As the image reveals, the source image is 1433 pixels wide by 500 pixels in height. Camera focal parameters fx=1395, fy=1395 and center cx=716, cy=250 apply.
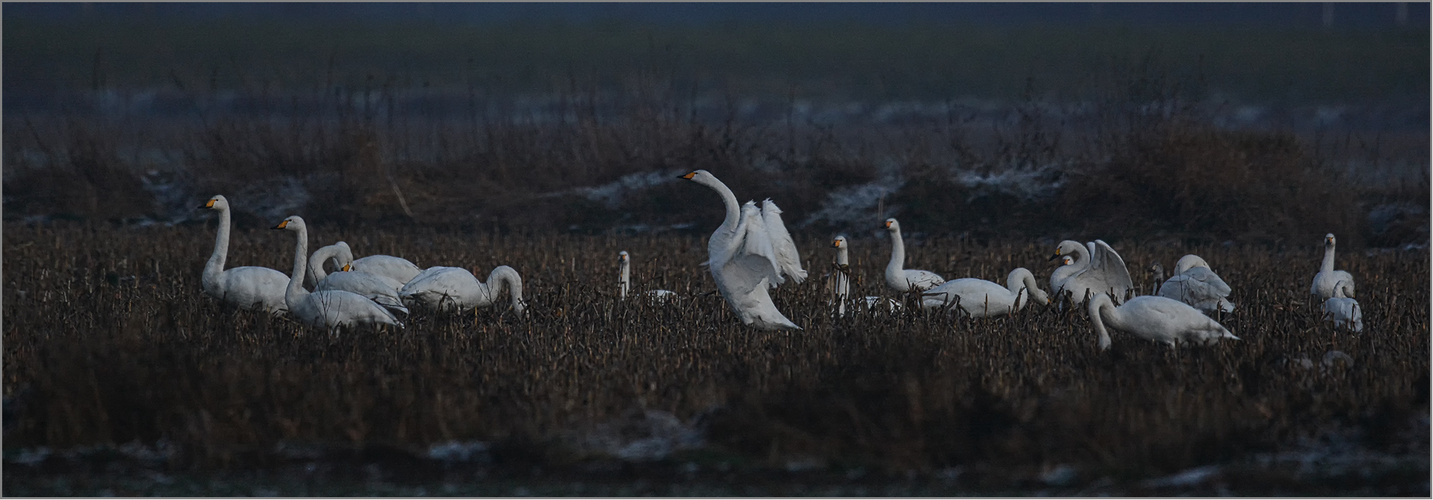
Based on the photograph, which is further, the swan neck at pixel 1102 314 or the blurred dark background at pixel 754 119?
the blurred dark background at pixel 754 119

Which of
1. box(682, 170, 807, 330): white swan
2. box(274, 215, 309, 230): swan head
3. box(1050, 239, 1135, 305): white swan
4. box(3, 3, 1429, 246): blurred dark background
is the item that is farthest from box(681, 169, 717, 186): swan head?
box(3, 3, 1429, 246): blurred dark background

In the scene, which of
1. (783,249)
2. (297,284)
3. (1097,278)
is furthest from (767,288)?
(297,284)

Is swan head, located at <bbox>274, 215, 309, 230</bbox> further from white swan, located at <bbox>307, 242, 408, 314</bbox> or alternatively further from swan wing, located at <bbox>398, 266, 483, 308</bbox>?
swan wing, located at <bbox>398, 266, 483, 308</bbox>

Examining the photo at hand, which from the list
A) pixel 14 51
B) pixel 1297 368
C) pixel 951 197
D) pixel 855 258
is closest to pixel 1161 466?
pixel 1297 368

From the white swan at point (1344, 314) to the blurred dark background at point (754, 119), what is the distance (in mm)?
7959

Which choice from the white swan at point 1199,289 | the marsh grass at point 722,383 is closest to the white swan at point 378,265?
the marsh grass at point 722,383

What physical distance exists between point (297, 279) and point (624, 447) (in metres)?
3.27

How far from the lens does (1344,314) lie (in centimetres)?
791

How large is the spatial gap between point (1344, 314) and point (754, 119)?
25936 mm

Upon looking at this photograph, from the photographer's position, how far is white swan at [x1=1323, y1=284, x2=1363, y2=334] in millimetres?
7811

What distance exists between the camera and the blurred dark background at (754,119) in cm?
1697

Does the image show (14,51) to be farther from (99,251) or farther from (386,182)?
(99,251)

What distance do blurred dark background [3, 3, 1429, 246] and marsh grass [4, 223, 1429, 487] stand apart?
8.33m

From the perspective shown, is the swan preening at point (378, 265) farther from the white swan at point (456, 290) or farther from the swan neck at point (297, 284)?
the white swan at point (456, 290)
